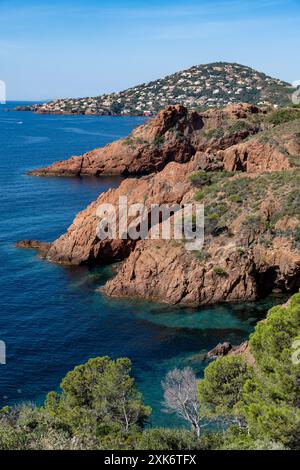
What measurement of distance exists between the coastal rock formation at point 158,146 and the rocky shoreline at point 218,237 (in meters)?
35.2

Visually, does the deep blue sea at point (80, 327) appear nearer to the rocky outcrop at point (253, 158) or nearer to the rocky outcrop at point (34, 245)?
the rocky outcrop at point (34, 245)

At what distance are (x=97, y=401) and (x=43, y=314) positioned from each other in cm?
1883

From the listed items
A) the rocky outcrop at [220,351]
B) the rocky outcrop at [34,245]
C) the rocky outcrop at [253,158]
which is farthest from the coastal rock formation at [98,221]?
the rocky outcrop at [220,351]

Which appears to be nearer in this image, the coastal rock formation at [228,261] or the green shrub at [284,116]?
the coastal rock formation at [228,261]

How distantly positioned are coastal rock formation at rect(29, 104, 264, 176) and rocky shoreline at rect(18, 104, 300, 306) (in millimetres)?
35151

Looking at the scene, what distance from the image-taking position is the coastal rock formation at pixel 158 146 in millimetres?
105562

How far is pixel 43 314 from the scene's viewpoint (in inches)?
1650

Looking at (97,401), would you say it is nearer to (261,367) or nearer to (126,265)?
(261,367)

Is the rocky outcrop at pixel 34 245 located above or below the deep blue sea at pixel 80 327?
above

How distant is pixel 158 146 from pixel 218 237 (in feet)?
201

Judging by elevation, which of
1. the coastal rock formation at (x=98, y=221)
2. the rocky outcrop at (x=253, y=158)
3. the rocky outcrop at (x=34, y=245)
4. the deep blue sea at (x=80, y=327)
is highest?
the rocky outcrop at (x=253, y=158)

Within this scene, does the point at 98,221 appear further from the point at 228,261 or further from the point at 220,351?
the point at 220,351

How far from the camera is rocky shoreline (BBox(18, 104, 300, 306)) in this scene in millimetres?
44000
